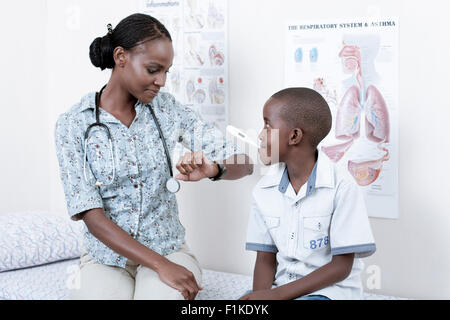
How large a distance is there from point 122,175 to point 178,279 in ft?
1.21

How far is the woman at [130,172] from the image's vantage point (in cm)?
145

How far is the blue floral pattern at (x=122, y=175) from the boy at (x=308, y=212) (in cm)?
34

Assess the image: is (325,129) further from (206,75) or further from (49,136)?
(49,136)

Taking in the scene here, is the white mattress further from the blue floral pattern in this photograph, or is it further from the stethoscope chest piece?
the stethoscope chest piece

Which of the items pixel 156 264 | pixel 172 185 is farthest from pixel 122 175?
pixel 156 264

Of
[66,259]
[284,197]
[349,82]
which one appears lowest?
[66,259]

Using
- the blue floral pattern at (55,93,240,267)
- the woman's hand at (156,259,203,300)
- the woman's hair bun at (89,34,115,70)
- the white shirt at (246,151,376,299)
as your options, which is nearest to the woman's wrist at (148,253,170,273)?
the woman's hand at (156,259,203,300)

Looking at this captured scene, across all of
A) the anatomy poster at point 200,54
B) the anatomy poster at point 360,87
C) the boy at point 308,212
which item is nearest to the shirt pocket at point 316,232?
the boy at point 308,212

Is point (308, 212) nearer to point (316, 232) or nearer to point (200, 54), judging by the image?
point (316, 232)

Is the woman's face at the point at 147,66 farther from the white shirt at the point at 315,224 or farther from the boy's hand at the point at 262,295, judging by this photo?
the boy's hand at the point at 262,295

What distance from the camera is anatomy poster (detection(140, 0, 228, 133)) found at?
1.99 meters

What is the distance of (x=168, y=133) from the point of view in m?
1.67
